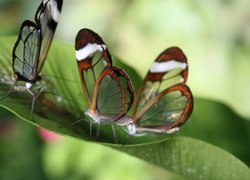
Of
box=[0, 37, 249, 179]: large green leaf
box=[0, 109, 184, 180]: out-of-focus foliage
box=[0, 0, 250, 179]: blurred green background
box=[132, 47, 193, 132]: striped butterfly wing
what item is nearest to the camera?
box=[0, 37, 249, 179]: large green leaf

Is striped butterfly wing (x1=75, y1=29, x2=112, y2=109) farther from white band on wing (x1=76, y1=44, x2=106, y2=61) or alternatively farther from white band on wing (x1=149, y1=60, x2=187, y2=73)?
white band on wing (x1=149, y1=60, x2=187, y2=73)

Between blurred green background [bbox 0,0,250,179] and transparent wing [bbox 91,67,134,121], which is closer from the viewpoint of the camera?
transparent wing [bbox 91,67,134,121]

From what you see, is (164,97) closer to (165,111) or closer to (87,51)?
(165,111)

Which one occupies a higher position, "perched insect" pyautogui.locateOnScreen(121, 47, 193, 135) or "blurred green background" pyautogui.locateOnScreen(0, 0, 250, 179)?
"perched insect" pyautogui.locateOnScreen(121, 47, 193, 135)

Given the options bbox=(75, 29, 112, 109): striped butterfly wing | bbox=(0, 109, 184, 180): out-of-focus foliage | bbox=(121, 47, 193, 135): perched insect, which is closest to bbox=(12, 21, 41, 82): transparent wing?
bbox=(75, 29, 112, 109): striped butterfly wing

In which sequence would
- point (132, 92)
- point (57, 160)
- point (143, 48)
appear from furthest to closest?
1. point (143, 48)
2. point (57, 160)
3. point (132, 92)

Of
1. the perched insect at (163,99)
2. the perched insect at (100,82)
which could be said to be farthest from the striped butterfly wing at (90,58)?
the perched insect at (163,99)

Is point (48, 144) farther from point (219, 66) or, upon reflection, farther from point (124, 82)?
point (124, 82)

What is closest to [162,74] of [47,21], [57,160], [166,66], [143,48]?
[166,66]
